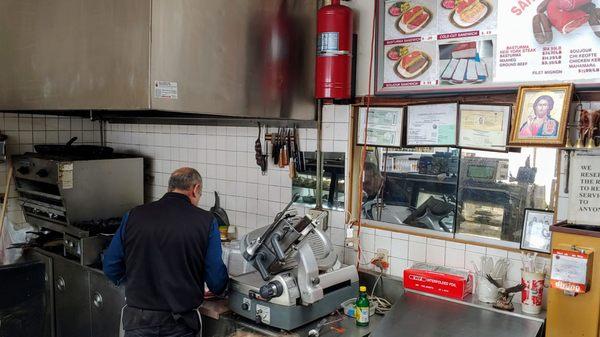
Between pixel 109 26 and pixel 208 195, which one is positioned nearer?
pixel 109 26

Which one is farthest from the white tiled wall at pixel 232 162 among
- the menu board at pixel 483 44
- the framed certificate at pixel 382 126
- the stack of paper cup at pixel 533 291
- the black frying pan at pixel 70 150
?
the stack of paper cup at pixel 533 291

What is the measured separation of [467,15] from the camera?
8.09 ft

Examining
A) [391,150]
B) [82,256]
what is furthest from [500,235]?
[82,256]

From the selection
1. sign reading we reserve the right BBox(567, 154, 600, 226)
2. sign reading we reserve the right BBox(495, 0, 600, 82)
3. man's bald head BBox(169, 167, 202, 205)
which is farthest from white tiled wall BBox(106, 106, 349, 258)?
sign reading we reserve the right BBox(567, 154, 600, 226)

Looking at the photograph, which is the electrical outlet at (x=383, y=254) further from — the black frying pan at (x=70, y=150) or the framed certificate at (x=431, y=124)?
the black frying pan at (x=70, y=150)

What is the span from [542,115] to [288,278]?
1.40 metres

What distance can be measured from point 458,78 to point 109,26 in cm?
187

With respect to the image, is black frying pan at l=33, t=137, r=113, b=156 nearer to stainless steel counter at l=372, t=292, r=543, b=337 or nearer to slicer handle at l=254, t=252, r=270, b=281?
slicer handle at l=254, t=252, r=270, b=281

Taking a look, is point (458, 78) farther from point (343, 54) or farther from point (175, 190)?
point (175, 190)

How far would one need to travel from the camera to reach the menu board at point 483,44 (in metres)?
2.16

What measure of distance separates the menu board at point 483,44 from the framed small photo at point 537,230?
25.3 inches

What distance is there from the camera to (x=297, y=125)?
3.22 metres

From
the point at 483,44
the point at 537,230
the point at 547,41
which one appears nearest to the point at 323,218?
the point at 537,230

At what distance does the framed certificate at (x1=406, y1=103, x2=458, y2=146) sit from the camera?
2594 mm
